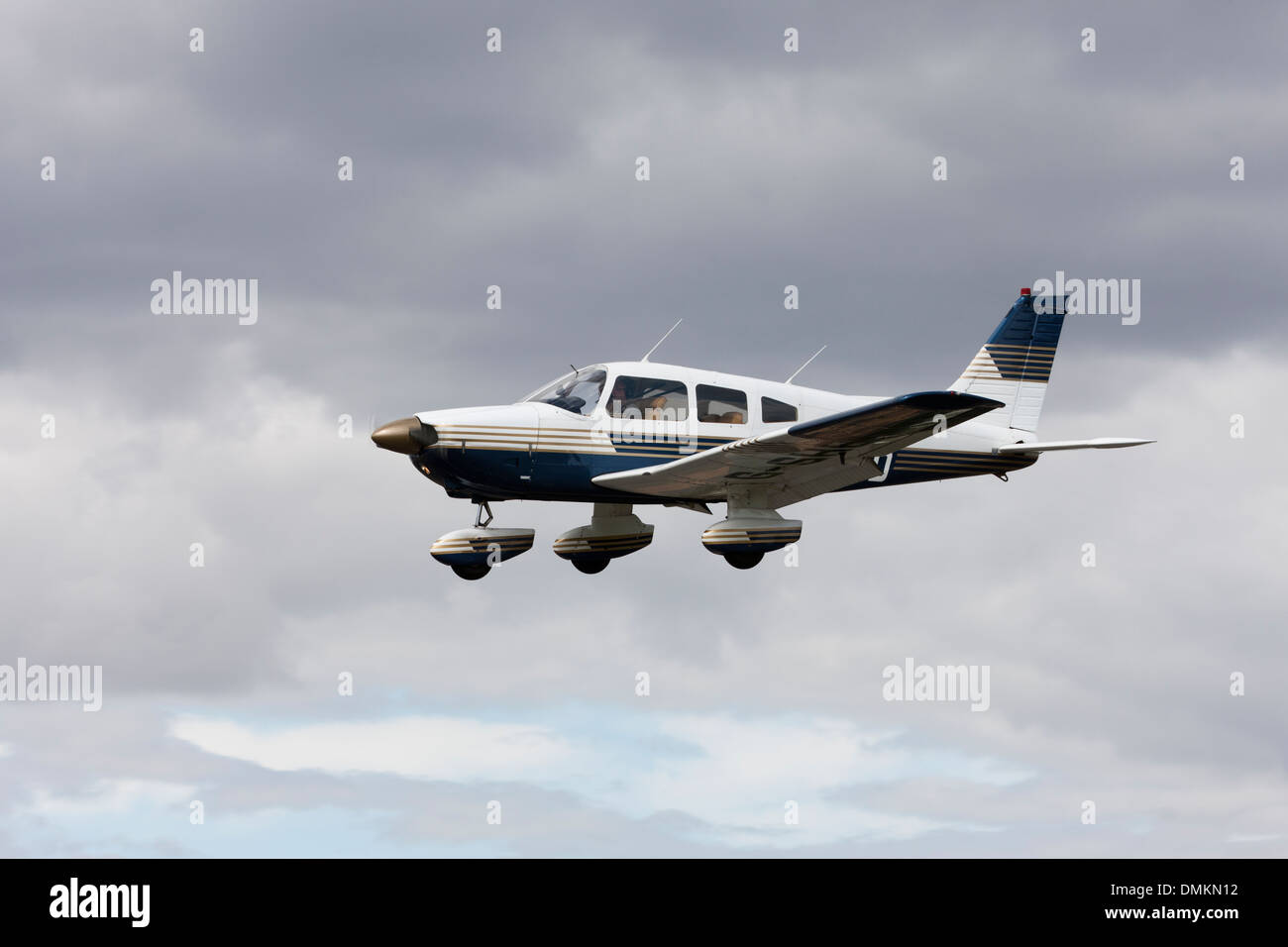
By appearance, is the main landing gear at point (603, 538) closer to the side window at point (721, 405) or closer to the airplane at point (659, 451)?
the airplane at point (659, 451)

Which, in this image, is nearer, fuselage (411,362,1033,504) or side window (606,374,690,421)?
fuselage (411,362,1033,504)

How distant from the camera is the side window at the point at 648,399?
2230 centimetres

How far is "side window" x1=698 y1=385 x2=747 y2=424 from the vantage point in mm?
22688

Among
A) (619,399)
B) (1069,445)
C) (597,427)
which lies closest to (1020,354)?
(1069,445)

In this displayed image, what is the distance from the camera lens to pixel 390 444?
20.9m

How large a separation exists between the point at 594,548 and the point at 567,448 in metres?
2.38

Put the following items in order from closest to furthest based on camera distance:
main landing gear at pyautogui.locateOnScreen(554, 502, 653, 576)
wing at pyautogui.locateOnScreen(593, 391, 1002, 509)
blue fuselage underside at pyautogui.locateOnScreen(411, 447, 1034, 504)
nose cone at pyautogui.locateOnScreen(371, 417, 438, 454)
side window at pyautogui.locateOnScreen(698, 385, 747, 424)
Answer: wing at pyautogui.locateOnScreen(593, 391, 1002, 509) < nose cone at pyautogui.locateOnScreen(371, 417, 438, 454) < blue fuselage underside at pyautogui.locateOnScreen(411, 447, 1034, 504) < side window at pyautogui.locateOnScreen(698, 385, 747, 424) < main landing gear at pyautogui.locateOnScreen(554, 502, 653, 576)

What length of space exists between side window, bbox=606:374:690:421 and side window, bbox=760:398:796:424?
1.28 metres

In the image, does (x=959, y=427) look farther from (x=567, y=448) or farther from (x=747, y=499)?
(x=567, y=448)

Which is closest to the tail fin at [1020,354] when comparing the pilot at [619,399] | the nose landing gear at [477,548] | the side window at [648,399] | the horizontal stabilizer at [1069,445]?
the horizontal stabilizer at [1069,445]

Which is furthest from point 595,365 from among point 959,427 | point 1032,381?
point 1032,381

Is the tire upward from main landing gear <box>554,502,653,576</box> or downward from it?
downward

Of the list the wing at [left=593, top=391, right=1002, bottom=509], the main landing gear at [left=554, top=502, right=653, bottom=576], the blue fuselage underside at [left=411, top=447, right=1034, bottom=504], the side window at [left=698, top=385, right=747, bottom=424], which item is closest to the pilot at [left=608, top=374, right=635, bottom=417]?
the blue fuselage underside at [left=411, top=447, right=1034, bottom=504]

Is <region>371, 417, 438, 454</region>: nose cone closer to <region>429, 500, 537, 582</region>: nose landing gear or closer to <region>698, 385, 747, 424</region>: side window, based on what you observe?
<region>429, 500, 537, 582</region>: nose landing gear
